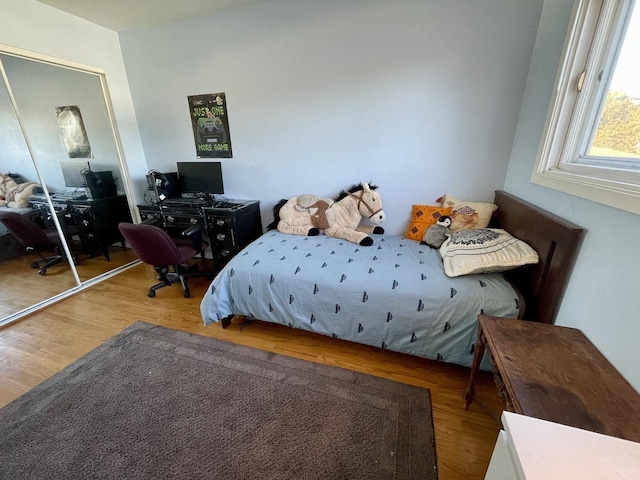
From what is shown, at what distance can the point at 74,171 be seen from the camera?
2701 mm

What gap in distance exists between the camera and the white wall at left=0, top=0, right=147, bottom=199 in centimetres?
213

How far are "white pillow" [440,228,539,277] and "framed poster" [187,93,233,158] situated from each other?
2.53 meters

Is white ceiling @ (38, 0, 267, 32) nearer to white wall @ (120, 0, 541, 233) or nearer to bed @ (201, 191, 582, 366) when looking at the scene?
white wall @ (120, 0, 541, 233)

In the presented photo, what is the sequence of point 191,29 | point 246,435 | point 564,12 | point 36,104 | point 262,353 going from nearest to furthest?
1. point 246,435
2. point 564,12
3. point 262,353
4. point 36,104
5. point 191,29

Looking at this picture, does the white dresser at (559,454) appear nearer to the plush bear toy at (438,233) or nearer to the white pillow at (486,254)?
the white pillow at (486,254)

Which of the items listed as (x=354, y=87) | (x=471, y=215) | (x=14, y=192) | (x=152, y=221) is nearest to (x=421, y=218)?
(x=471, y=215)

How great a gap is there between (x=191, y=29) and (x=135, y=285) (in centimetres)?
280

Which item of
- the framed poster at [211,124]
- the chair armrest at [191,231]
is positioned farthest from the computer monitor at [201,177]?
the chair armrest at [191,231]

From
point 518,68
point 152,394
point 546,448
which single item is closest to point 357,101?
point 518,68

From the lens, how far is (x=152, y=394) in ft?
4.99

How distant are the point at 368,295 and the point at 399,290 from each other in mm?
195

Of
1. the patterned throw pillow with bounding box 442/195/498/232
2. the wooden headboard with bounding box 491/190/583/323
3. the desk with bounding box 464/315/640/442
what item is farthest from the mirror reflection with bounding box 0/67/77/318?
the wooden headboard with bounding box 491/190/583/323

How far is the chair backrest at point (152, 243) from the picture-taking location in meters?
2.11

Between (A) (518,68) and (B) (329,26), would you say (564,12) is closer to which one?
(A) (518,68)
